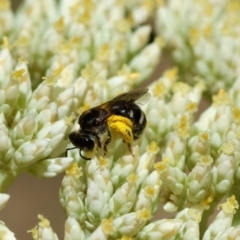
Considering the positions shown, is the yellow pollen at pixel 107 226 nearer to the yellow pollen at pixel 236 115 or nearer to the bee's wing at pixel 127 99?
the bee's wing at pixel 127 99

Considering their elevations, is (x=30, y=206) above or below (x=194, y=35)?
below

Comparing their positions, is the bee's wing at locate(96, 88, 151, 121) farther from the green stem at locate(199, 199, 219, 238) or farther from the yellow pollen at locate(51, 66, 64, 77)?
the green stem at locate(199, 199, 219, 238)

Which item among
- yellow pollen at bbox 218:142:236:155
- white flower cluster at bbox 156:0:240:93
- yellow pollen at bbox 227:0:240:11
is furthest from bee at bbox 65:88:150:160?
yellow pollen at bbox 227:0:240:11

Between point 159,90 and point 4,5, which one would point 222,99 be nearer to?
point 159,90

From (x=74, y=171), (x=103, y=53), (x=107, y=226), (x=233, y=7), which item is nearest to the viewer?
(x=107, y=226)

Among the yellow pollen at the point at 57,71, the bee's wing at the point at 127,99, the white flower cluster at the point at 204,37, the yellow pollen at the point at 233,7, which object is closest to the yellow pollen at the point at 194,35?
the white flower cluster at the point at 204,37

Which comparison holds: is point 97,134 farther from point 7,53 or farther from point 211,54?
point 211,54

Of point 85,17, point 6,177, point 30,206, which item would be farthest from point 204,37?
point 30,206
